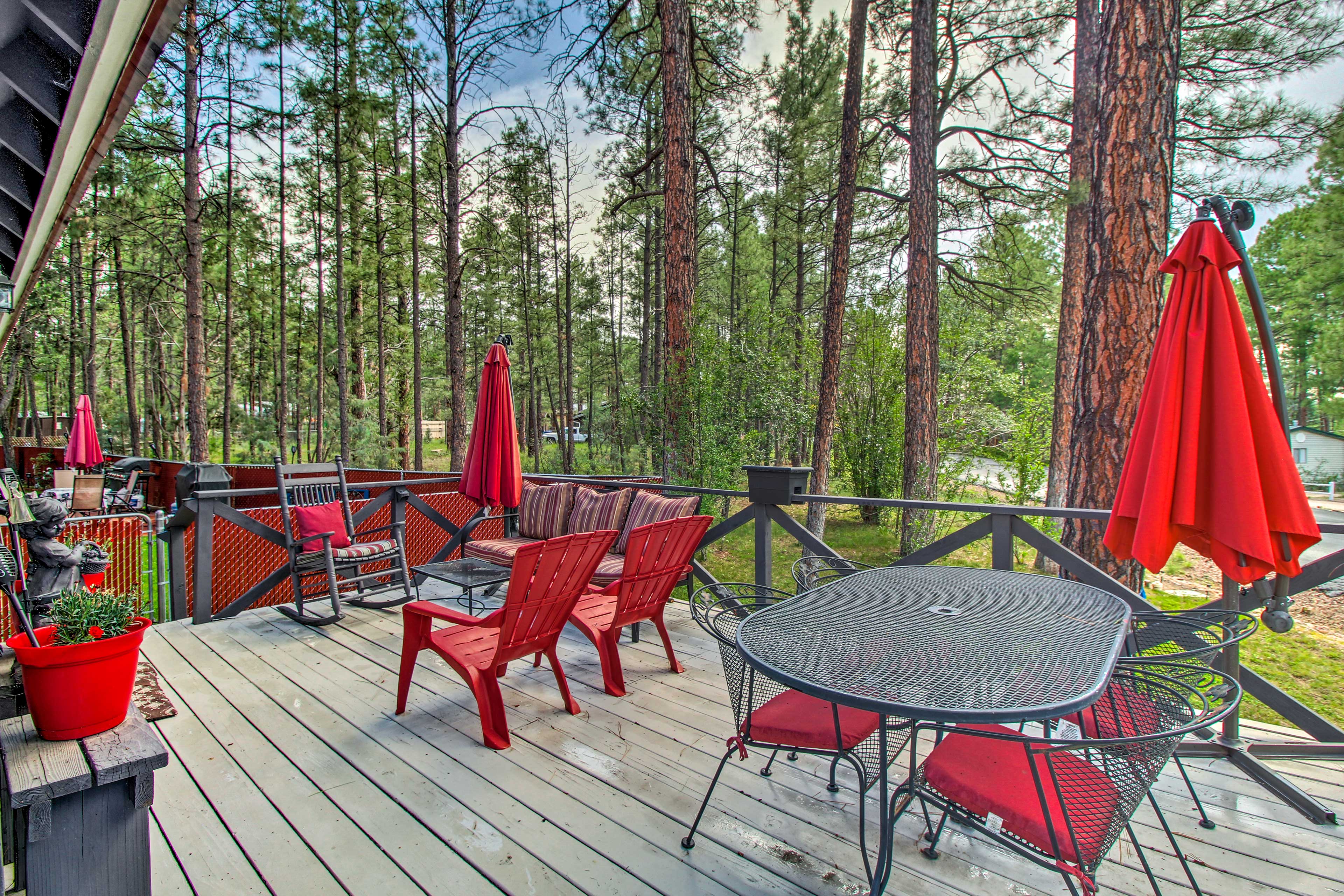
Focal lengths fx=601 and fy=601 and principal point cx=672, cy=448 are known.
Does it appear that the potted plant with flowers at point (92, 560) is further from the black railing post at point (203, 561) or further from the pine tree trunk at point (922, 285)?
the pine tree trunk at point (922, 285)

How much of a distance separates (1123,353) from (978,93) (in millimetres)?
6355

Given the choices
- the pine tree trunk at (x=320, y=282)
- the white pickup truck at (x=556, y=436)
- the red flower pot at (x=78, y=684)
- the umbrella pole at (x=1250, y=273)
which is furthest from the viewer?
the white pickup truck at (x=556, y=436)

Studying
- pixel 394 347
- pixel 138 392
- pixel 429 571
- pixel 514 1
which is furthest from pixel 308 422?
pixel 429 571

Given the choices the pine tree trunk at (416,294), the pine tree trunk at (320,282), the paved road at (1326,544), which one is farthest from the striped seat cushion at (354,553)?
the paved road at (1326,544)

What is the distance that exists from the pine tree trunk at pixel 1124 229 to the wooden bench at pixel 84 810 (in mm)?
4120

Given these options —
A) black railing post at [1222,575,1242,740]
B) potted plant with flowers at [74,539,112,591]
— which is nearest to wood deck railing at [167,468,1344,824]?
black railing post at [1222,575,1242,740]

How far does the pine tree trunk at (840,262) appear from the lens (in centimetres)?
768

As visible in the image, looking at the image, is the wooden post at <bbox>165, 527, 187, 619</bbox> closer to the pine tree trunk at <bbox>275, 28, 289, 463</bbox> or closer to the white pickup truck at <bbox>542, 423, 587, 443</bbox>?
the pine tree trunk at <bbox>275, 28, 289, 463</bbox>

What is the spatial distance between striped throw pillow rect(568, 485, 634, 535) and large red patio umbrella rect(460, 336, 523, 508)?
1.65 feet

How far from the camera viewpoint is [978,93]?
7922 mm

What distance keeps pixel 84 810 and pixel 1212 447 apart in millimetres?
3127

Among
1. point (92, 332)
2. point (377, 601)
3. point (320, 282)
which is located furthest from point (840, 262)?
point (92, 332)

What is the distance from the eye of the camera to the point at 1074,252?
6.77 meters

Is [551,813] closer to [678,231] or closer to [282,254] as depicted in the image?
[678,231]
